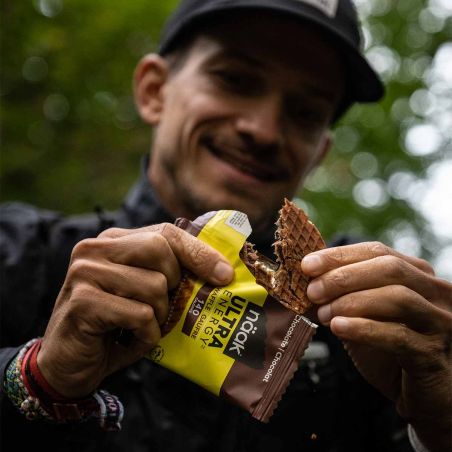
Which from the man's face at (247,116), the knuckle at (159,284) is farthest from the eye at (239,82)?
the knuckle at (159,284)

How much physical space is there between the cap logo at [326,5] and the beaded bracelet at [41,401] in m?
1.86

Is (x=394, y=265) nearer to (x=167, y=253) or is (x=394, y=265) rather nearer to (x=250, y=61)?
(x=167, y=253)

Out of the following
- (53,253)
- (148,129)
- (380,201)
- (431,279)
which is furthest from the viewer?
(380,201)

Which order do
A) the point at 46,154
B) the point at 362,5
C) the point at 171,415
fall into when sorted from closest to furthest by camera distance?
the point at 171,415 < the point at 46,154 < the point at 362,5

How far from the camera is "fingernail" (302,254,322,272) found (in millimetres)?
1423

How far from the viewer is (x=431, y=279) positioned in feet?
5.06

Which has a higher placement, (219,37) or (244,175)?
(219,37)

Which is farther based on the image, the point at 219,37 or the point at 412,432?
the point at 219,37

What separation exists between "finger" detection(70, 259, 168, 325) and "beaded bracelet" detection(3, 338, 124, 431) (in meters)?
0.31

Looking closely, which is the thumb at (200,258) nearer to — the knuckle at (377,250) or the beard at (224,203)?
the knuckle at (377,250)

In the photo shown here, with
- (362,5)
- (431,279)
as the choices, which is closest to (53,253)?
(431,279)

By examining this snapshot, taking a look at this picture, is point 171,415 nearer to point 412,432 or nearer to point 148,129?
point 412,432

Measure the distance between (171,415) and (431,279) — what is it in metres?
1.05

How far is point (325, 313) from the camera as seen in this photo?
1430 millimetres
